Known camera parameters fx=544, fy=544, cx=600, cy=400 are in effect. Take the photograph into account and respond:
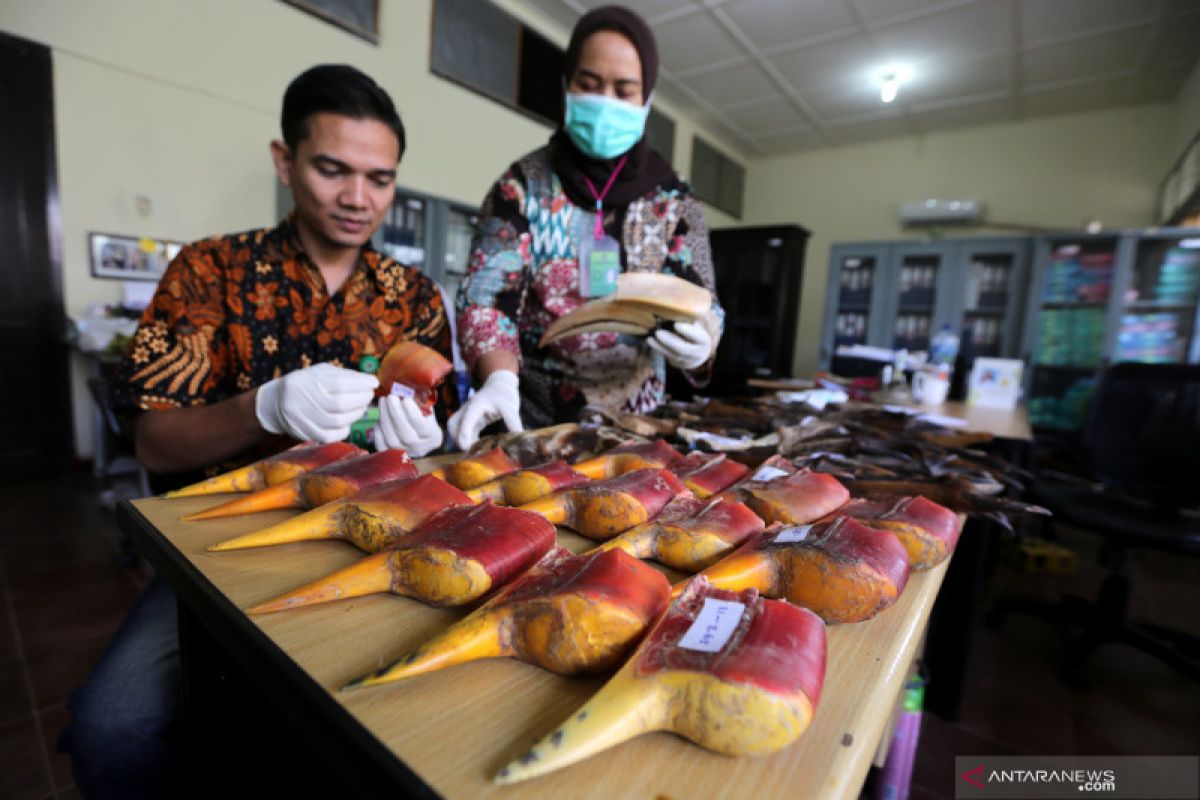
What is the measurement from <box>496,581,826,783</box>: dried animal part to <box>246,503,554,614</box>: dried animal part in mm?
189

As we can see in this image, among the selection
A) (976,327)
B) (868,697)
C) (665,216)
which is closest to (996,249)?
(976,327)

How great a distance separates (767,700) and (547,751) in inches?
6.1

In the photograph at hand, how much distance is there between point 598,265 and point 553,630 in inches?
52.4

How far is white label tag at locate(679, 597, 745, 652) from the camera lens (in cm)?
43

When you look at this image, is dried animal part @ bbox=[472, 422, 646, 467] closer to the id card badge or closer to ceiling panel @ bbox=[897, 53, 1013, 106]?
the id card badge

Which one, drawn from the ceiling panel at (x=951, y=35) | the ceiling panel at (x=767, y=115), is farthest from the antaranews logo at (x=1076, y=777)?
the ceiling panel at (x=767, y=115)

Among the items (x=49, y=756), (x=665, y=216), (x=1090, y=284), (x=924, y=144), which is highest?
(x=924, y=144)

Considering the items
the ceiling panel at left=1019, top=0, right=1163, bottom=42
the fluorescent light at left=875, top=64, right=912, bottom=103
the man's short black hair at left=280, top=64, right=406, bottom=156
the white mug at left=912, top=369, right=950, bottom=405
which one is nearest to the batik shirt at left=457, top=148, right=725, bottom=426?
the man's short black hair at left=280, top=64, right=406, bottom=156

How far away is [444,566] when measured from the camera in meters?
0.54

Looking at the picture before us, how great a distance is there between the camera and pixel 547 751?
14.2 inches

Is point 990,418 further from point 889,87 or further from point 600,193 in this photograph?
point 889,87

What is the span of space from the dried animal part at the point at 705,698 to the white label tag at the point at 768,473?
18.4 inches

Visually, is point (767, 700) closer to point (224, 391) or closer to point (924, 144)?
point (224, 391)

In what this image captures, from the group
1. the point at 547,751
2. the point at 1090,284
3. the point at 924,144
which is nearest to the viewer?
the point at 547,751
